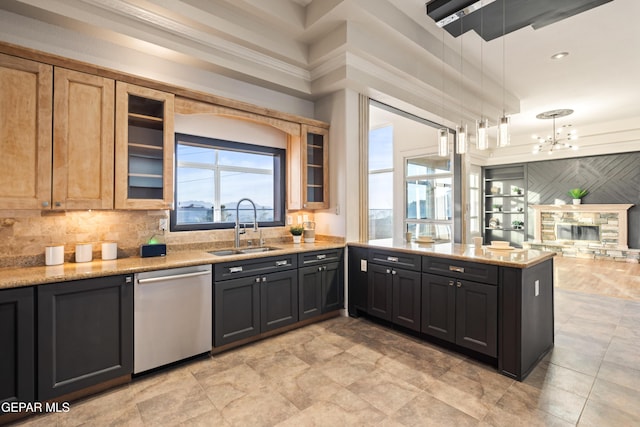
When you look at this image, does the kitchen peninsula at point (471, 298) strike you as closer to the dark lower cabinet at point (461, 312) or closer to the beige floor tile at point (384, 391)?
the dark lower cabinet at point (461, 312)

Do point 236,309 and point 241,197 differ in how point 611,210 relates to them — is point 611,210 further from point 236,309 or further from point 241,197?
point 236,309

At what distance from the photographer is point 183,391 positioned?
7.51ft

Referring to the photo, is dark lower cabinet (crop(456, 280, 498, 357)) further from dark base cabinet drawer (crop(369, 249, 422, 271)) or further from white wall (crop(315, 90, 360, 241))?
white wall (crop(315, 90, 360, 241))

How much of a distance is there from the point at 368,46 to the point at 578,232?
849cm

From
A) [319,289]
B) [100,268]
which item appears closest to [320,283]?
[319,289]

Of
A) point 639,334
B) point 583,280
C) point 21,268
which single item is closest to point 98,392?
point 21,268

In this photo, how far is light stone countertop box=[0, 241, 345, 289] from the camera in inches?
79.0

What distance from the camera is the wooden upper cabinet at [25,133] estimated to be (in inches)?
83.8

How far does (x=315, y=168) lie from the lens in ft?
13.3

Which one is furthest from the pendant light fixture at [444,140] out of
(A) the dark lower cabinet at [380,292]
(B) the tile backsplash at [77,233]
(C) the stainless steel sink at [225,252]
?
(B) the tile backsplash at [77,233]

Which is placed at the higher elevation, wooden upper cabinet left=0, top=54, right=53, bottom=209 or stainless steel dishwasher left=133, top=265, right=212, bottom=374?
wooden upper cabinet left=0, top=54, right=53, bottom=209

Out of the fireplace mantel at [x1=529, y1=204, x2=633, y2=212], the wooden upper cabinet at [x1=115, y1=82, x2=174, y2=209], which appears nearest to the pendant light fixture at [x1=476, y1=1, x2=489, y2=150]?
the wooden upper cabinet at [x1=115, y1=82, x2=174, y2=209]

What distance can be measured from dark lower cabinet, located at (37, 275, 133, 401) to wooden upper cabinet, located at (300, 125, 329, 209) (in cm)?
219

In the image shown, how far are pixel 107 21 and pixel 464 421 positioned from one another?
3.99 metres
